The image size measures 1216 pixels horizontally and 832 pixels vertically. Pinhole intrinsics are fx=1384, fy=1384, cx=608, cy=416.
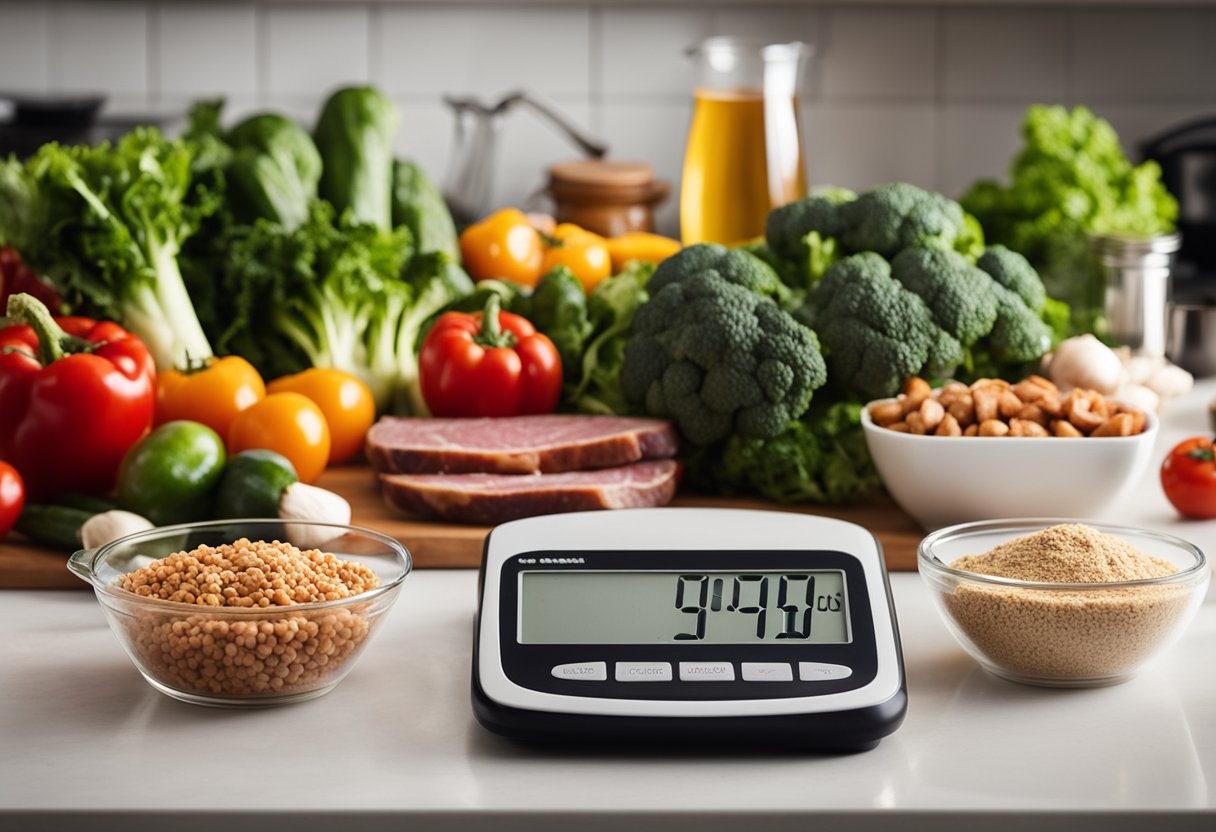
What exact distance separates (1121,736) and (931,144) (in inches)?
88.1

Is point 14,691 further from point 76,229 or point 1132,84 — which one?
point 1132,84

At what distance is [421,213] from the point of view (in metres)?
2.08

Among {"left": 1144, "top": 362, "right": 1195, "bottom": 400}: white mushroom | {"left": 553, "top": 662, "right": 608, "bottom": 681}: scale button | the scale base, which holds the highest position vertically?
{"left": 1144, "top": 362, "right": 1195, "bottom": 400}: white mushroom

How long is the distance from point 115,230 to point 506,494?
610 mm

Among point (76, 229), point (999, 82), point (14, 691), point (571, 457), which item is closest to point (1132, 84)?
point (999, 82)

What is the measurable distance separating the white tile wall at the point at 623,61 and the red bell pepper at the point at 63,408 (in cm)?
163

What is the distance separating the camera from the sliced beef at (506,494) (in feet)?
4.37

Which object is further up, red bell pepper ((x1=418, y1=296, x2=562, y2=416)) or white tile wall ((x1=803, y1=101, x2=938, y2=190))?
white tile wall ((x1=803, y1=101, x2=938, y2=190))

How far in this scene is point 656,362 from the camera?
1.51 meters

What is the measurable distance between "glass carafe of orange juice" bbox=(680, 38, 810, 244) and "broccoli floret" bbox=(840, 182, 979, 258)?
0.44 m

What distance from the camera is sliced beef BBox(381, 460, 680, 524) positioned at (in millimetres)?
1332

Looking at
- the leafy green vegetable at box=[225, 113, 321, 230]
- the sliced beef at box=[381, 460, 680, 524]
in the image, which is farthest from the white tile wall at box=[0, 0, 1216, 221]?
the sliced beef at box=[381, 460, 680, 524]

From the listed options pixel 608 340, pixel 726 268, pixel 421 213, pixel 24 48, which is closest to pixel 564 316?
pixel 608 340

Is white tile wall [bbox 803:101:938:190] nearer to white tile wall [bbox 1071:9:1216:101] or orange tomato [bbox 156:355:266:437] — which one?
white tile wall [bbox 1071:9:1216:101]
